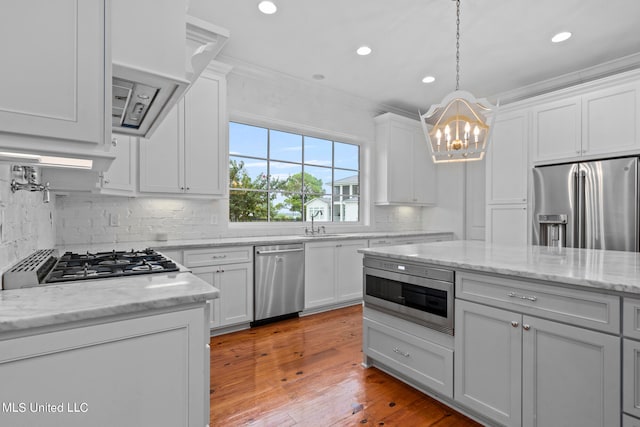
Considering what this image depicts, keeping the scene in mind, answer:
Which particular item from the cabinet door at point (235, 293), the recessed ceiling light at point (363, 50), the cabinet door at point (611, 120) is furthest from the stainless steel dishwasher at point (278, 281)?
the cabinet door at point (611, 120)

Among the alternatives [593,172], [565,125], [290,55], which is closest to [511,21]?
[565,125]

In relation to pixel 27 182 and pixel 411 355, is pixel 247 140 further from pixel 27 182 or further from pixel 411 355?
pixel 411 355

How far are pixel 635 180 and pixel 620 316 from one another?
2.82 meters

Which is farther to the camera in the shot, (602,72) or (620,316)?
(602,72)

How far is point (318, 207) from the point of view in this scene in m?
4.71

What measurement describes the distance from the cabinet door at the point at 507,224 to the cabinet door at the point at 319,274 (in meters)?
2.13

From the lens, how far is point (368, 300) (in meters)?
2.52

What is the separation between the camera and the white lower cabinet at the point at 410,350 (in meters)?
2.00

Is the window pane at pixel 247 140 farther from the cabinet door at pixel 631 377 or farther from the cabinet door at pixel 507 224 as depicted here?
the cabinet door at pixel 631 377

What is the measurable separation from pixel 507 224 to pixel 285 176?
117 inches

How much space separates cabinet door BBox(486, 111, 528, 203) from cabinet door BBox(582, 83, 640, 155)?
0.63 metres

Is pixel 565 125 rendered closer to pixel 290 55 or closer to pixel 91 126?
pixel 290 55

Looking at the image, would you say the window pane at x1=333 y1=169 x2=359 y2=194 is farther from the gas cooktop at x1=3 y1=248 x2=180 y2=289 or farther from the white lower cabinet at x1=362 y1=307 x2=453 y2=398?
the gas cooktop at x1=3 y1=248 x2=180 y2=289

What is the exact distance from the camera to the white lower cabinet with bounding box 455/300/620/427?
1.40m
